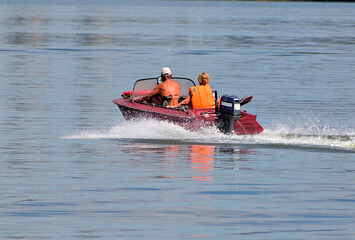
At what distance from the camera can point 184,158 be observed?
57.9ft

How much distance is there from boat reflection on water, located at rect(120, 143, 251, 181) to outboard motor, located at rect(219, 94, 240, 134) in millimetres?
583

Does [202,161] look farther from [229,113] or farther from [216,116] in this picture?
[216,116]

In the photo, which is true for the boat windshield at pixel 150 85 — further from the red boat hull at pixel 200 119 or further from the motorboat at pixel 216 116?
the red boat hull at pixel 200 119

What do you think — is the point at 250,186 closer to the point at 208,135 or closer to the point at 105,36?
the point at 208,135

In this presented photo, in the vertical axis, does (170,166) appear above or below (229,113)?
below

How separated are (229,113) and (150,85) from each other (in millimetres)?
3820

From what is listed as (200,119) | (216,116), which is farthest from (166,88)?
(216,116)

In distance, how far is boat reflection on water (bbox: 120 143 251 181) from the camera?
52.5 feet

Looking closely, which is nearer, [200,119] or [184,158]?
[184,158]

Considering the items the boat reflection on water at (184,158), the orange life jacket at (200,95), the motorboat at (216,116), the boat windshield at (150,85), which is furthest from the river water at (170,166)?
the boat windshield at (150,85)

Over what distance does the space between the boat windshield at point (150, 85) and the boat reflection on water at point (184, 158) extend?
291 cm

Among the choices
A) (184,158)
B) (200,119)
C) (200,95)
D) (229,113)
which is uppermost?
(200,95)

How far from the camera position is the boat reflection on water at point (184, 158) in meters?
Answer: 16.0

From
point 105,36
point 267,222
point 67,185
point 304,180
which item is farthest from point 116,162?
point 105,36
